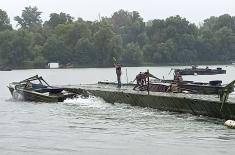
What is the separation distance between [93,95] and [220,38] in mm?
141477

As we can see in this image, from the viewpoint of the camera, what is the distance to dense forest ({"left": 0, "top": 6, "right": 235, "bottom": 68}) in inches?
6417

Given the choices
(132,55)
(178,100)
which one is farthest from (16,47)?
(178,100)

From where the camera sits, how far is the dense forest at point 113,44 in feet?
535

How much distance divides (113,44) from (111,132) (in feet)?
438

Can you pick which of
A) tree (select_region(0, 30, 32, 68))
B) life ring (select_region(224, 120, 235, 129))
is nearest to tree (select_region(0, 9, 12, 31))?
tree (select_region(0, 30, 32, 68))

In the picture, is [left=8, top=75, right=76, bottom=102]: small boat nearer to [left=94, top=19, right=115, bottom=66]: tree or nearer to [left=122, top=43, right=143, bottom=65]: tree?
[left=94, top=19, right=115, bottom=66]: tree

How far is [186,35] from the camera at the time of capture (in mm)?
177125

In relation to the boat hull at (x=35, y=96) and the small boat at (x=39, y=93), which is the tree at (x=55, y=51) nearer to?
the small boat at (x=39, y=93)

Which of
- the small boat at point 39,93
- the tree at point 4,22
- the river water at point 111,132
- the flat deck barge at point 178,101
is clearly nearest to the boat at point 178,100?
the flat deck barge at point 178,101

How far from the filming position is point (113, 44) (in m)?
160

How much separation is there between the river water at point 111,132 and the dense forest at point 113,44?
125m

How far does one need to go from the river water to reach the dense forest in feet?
410

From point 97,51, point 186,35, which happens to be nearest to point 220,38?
point 186,35

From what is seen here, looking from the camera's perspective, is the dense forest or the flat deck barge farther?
the dense forest
